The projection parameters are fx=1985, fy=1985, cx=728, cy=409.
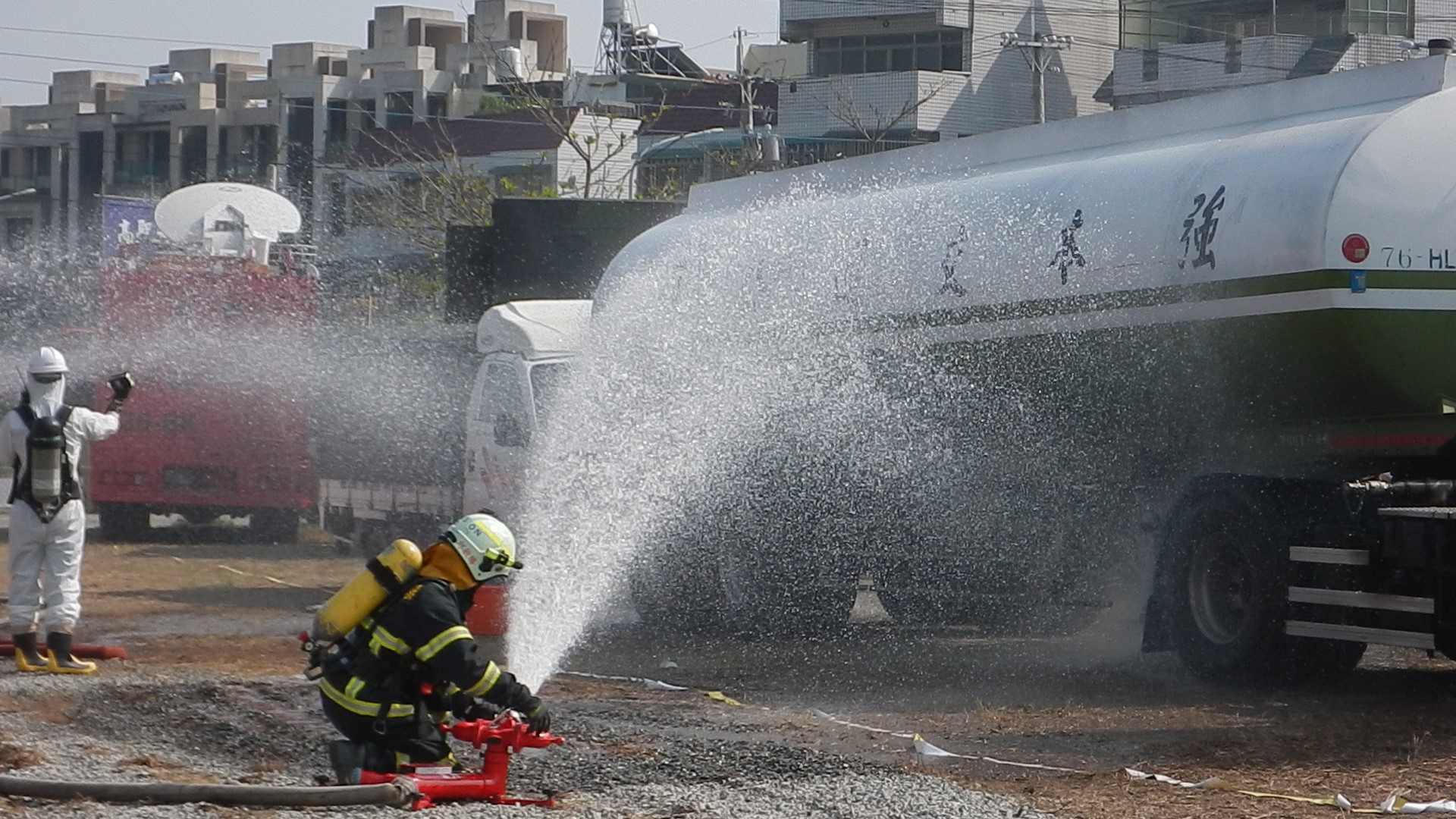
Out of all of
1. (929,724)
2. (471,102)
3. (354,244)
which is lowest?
(929,724)

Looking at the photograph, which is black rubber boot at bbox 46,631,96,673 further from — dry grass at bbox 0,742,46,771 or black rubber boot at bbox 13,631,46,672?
dry grass at bbox 0,742,46,771

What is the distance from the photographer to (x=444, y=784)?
7.18 metres

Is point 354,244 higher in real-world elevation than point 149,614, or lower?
higher

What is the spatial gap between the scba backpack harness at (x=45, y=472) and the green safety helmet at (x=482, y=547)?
18.0 ft

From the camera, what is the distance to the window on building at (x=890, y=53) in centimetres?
4516

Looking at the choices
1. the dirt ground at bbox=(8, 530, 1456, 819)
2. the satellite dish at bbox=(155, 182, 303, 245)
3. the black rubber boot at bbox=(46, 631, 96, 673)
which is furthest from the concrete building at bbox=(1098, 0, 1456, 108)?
the black rubber boot at bbox=(46, 631, 96, 673)

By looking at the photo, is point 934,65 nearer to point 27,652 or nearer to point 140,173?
point 27,652

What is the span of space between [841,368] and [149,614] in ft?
19.6

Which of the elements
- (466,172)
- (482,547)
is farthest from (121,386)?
(466,172)

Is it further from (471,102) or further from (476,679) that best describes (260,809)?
(471,102)

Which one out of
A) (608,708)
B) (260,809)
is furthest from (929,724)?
(260,809)

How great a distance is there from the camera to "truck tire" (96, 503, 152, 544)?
22.5 metres

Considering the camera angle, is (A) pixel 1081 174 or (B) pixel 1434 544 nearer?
(B) pixel 1434 544

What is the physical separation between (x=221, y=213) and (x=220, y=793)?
18120 millimetres
